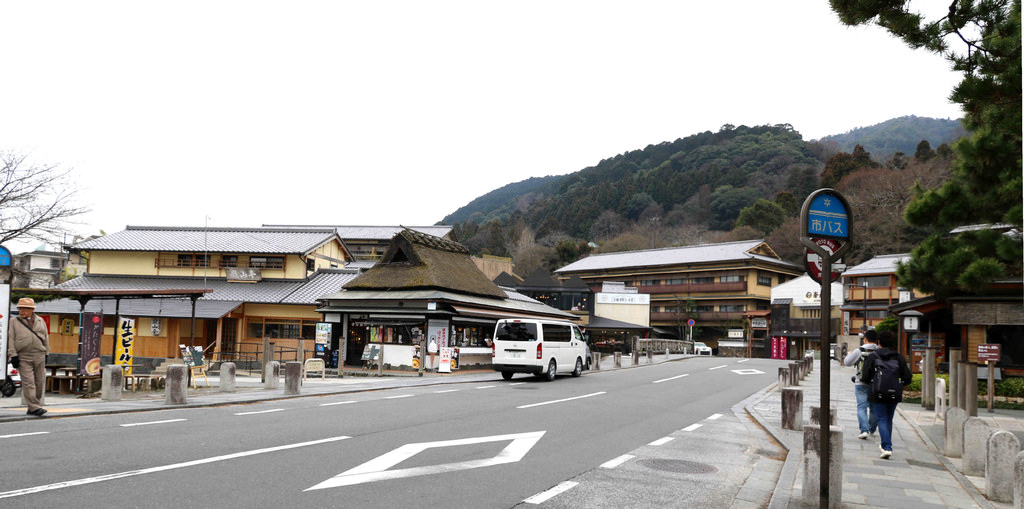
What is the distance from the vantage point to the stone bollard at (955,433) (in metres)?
9.20

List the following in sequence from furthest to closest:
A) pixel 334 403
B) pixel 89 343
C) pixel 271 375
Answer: pixel 271 375 < pixel 89 343 < pixel 334 403

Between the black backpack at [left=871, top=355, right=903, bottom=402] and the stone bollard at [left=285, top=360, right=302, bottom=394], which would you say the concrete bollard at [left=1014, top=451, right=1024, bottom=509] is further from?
the stone bollard at [left=285, top=360, right=302, bottom=394]

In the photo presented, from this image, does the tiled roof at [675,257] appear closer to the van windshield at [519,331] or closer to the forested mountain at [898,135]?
the van windshield at [519,331]

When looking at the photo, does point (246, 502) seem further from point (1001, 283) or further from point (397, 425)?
point (1001, 283)

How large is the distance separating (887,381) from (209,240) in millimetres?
36494

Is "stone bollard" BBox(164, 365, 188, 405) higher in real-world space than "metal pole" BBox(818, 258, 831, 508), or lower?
lower

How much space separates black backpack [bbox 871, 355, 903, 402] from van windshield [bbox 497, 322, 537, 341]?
12.3 meters

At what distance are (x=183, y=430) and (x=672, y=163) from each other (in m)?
99.2

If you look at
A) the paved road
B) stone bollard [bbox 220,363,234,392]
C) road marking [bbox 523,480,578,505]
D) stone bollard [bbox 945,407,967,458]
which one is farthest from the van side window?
road marking [bbox 523,480,578,505]

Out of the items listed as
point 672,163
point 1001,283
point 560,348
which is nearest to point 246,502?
point 560,348

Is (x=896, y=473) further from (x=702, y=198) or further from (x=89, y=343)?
(x=702, y=198)

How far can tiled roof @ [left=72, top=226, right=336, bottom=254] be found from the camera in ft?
120

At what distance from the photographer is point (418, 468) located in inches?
278

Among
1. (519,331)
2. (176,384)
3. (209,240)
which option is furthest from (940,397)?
(209,240)
